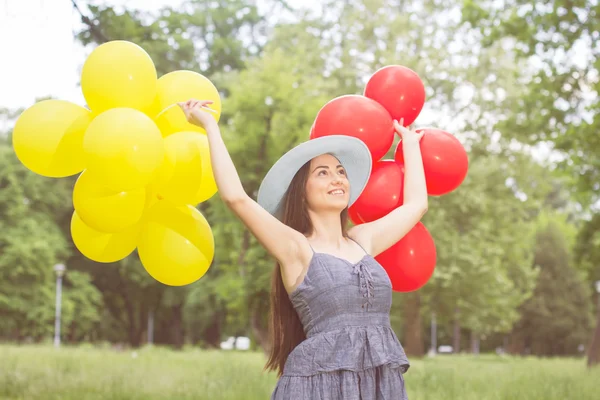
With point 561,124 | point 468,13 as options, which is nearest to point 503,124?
point 561,124

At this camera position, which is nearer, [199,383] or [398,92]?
[398,92]

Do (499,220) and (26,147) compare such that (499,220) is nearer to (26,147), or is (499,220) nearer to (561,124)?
Answer: (561,124)

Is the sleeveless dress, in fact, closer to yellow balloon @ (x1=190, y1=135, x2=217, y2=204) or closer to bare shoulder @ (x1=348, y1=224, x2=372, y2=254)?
bare shoulder @ (x1=348, y1=224, x2=372, y2=254)

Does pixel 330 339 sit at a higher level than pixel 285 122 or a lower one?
lower

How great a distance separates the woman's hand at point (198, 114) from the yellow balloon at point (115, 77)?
328 millimetres

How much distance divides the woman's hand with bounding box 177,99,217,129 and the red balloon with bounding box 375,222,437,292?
0.99 m

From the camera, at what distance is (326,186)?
2572 millimetres

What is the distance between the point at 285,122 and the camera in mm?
13031

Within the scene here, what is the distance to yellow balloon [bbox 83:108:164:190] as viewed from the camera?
259cm

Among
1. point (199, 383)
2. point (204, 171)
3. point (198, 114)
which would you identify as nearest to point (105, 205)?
point (204, 171)

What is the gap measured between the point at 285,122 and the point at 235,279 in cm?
332

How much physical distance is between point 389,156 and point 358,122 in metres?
9.41

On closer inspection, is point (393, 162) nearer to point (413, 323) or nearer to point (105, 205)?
point (105, 205)

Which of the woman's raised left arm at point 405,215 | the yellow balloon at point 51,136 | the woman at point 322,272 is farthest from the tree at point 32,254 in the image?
the woman at point 322,272
